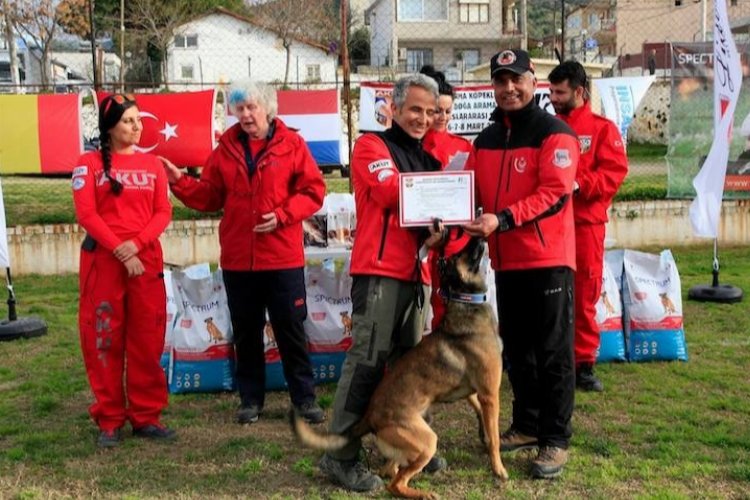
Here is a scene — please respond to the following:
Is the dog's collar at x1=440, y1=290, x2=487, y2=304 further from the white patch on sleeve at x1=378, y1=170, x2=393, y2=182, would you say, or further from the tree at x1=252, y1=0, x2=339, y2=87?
the tree at x1=252, y1=0, x2=339, y2=87

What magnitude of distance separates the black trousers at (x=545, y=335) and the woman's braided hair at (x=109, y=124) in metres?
2.09

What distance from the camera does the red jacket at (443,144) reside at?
201 inches

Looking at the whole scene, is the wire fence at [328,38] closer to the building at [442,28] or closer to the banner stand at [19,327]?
the building at [442,28]

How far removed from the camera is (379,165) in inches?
149

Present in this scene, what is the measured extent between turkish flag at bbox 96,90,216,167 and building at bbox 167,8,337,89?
2129 centimetres

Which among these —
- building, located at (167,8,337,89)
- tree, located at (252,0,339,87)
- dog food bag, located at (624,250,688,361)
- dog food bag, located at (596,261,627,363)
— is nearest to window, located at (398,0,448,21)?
tree, located at (252,0,339,87)

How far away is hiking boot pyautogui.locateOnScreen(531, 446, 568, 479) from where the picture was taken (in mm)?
4039

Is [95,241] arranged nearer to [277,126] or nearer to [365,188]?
[277,126]

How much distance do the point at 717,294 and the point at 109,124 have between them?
228 inches

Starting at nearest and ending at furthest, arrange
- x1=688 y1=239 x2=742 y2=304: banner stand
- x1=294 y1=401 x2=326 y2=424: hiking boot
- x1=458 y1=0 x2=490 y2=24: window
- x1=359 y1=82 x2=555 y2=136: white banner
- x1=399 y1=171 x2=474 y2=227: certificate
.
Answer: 1. x1=399 y1=171 x2=474 y2=227: certificate
2. x1=294 y1=401 x2=326 y2=424: hiking boot
3. x1=688 y1=239 x2=742 y2=304: banner stand
4. x1=359 y1=82 x2=555 y2=136: white banner
5. x1=458 y1=0 x2=490 y2=24: window

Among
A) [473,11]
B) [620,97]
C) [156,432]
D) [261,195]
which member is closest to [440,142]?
[261,195]

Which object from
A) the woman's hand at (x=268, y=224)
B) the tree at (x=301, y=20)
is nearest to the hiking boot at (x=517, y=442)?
the woman's hand at (x=268, y=224)

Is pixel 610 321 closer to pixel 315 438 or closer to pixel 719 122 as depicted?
pixel 719 122

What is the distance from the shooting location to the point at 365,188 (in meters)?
3.87
